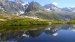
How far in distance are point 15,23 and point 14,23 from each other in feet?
3.53

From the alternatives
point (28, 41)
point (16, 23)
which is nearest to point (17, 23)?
point (16, 23)

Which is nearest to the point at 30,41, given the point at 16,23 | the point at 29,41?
the point at 29,41

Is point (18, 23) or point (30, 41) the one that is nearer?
point (30, 41)

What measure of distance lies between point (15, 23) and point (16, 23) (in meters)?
1.08

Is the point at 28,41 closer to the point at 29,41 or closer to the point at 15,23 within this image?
the point at 29,41

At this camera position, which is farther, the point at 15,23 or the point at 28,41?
the point at 15,23

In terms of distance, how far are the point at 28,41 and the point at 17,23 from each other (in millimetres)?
114637

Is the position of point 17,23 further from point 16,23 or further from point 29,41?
point 29,41

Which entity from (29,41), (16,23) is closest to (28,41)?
(29,41)

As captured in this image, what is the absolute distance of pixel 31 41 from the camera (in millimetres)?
71688

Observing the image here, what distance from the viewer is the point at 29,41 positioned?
235 feet

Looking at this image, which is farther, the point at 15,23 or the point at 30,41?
the point at 15,23

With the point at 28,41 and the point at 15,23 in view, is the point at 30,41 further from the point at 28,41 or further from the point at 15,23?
the point at 15,23

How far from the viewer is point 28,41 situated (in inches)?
2822
